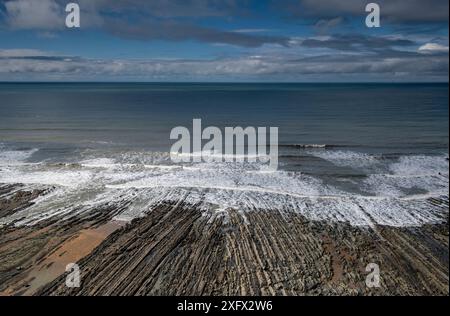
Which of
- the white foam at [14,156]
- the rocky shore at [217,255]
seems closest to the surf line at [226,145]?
the rocky shore at [217,255]

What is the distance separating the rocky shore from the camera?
1126cm

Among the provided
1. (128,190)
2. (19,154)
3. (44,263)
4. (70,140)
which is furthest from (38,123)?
(44,263)

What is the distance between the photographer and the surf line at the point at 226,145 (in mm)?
26816

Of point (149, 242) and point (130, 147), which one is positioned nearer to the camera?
point (149, 242)

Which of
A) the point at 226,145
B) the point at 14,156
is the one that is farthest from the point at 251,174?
the point at 14,156

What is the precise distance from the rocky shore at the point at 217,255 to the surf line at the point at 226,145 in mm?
9777

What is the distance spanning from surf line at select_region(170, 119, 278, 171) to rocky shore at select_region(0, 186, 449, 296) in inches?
385

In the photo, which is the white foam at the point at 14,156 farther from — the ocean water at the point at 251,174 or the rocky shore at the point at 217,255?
the rocky shore at the point at 217,255

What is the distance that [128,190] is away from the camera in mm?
19688

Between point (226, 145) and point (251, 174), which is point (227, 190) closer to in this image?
point (251, 174)

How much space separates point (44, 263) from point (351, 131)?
33.3 m

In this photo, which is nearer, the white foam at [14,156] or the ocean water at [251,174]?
the ocean water at [251,174]

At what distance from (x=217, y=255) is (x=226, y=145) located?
19.5 meters
